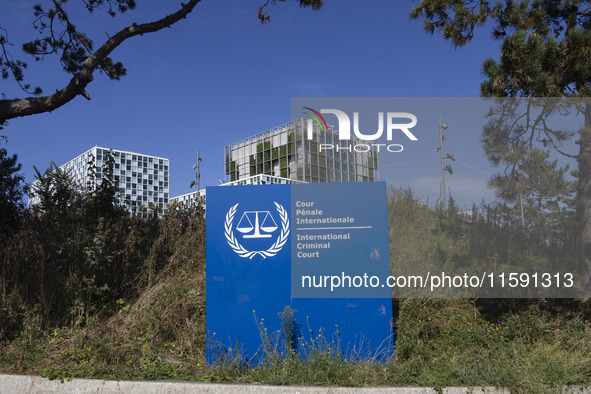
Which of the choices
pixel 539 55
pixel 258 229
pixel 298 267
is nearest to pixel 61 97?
pixel 258 229

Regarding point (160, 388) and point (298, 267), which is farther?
point (298, 267)

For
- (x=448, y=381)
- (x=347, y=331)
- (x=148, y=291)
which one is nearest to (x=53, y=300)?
(x=148, y=291)

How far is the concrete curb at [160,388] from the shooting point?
4.51 m

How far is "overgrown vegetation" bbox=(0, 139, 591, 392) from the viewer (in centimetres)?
491

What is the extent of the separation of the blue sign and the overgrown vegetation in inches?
6.6

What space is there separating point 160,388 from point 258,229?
6.80 ft

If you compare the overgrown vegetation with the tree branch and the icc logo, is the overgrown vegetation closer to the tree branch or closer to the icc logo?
the icc logo

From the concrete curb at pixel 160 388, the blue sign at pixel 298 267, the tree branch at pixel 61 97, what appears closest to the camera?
the concrete curb at pixel 160 388

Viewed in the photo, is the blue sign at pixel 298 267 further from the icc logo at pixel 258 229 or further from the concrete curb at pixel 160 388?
the concrete curb at pixel 160 388

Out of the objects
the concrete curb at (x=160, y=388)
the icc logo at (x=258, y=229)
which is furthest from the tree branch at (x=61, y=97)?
the concrete curb at (x=160, y=388)

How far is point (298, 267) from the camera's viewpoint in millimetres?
5484

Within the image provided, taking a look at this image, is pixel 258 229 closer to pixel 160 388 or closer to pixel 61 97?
pixel 160 388

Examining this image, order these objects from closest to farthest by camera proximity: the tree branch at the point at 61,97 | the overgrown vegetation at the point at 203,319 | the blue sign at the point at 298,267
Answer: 1. the overgrown vegetation at the point at 203,319
2. the blue sign at the point at 298,267
3. the tree branch at the point at 61,97

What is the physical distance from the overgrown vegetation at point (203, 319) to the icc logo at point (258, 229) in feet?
2.67
